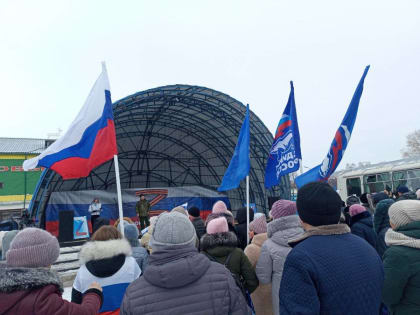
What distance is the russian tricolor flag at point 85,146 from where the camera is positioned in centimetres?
471

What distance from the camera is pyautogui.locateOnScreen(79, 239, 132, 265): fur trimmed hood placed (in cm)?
272

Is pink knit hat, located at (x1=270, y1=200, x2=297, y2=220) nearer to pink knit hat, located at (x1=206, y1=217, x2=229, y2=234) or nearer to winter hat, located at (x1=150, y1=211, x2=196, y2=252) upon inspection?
Result: pink knit hat, located at (x1=206, y1=217, x2=229, y2=234)

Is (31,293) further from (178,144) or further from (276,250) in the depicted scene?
(178,144)

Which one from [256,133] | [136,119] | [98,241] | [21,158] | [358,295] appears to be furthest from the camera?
A: [21,158]

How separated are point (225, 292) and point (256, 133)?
17.0 meters

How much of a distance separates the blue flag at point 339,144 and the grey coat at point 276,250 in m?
2.13

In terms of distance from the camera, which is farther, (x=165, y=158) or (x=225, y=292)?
(x=165, y=158)

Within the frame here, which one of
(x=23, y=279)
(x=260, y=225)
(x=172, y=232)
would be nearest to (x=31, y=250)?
(x=23, y=279)

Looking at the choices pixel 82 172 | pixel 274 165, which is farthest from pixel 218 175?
pixel 82 172

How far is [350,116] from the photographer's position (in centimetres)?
522

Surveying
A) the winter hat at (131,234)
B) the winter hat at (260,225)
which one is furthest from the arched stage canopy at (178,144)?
the winter hat at (260,225)

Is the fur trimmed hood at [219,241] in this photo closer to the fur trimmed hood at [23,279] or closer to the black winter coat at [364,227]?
the fur trimmed hood at [23,279]

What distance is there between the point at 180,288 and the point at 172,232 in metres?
0.31

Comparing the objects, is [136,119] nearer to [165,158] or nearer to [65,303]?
[165,158]
